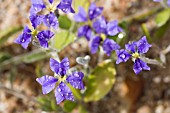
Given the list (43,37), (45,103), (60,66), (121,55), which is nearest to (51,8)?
(43,37)

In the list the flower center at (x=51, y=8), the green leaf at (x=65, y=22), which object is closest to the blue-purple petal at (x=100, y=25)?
the green leaf at (x=65, y=22)

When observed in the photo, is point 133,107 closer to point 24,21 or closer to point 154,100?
point 154,100

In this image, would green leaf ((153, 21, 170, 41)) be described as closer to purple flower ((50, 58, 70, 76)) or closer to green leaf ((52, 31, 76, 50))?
green leaf ((52, 31, 76, 50))

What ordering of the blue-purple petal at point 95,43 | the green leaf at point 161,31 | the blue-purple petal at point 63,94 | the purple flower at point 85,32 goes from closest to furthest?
the blue-purple petal at point 63,94, the blue-purple petal at point 95,43, the purple flower at point 85,32, the green leaf at point 161,31

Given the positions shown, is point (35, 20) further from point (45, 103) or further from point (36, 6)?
point (45, 103)

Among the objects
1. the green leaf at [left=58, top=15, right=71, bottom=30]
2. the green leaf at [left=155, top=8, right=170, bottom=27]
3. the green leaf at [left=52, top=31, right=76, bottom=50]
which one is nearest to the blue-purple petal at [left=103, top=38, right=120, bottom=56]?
the green leaf at [left=52, top=31, right=76, bottom=50]

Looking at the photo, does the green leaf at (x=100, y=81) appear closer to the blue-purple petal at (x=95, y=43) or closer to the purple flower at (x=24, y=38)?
the blue-purple petal at (x=95, y=43)

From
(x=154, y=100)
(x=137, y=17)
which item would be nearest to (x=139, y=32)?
(x=137, y=17)
